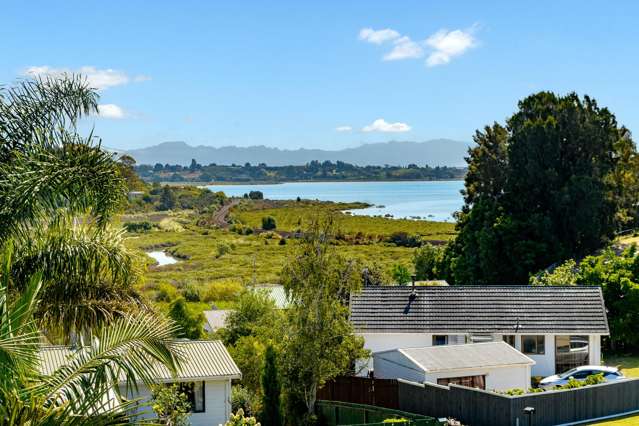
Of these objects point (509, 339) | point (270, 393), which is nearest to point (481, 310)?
point (509, 339)

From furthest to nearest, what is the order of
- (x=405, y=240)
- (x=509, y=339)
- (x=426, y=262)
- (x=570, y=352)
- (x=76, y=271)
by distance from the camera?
(x=405, y=240) → (x=426, y=262) → (x=509, y=339) → (x=570, y=352) → (x=76, y=271)

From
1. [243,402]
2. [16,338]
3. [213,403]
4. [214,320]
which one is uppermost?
[16,338]

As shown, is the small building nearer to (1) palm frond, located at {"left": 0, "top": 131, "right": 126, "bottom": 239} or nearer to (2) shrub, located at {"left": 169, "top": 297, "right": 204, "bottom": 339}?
(2) shrub, located at {"left": 169, "top": 297, "right": 204, "bottom": 339}

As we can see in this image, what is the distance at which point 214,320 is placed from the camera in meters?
48.8

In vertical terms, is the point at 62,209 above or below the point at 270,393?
above

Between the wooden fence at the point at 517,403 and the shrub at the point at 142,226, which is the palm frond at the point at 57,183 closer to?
the wooden fence at the point at 517,403

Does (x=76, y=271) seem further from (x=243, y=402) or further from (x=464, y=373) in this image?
(x=464, y=373)

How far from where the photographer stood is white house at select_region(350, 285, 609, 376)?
33.8 metres

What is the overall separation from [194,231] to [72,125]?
469 ft

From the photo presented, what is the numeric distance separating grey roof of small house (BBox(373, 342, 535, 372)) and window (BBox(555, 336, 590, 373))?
3938 mm

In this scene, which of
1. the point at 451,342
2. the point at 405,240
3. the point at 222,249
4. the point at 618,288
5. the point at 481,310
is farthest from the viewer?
the point at 405,240

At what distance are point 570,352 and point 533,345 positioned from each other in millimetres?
1501

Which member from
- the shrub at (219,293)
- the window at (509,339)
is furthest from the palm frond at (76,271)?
the shrub at (219,293)

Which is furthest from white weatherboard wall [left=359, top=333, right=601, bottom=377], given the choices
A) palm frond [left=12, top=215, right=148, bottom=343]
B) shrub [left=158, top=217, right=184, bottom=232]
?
shrub [left=158, top=217, right=184, bottom=232]
